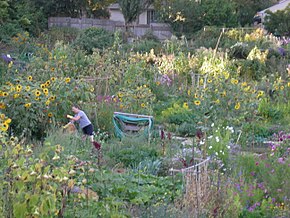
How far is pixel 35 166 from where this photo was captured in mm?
4387

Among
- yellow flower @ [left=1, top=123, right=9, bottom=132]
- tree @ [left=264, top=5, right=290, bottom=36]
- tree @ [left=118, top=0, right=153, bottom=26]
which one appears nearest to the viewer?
yellow flower @ [left=1, top=123, right=9, bottom=132]

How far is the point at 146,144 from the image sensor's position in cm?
821

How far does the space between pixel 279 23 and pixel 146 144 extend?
85.1 feet

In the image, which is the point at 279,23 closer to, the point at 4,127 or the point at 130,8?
the point at 130,8

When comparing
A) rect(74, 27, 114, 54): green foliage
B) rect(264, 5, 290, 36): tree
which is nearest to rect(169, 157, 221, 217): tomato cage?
rect(74, 27, 114, 54): green foliage

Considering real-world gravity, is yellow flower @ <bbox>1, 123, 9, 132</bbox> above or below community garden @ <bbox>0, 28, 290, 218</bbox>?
above

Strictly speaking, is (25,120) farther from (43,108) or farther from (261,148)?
(261,148)

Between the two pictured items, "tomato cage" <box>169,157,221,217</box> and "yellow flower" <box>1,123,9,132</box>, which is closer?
"tomato cage" <box>169,157,221,217</box>

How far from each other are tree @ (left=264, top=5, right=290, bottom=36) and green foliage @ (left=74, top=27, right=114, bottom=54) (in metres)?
11.2

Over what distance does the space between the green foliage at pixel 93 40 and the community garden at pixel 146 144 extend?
671 cm

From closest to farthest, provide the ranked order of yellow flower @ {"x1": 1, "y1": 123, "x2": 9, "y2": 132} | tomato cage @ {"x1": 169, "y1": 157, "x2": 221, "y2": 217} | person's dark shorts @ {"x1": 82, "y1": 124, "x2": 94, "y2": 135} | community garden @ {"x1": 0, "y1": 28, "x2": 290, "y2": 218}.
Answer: community garden @ {"x1": 0, "y1": 28, "x2": 290, "y2": 218}
tomato cage @ {"x1": 169, "y1": 157, "x2": 221, "y2": 217}
yellow flower @ {"x1": 1, "y1": 123, "x2": 9, "y2": 132}
person's dark shorts @ {"x1": 82, "y1": 124, "x2": 94, "y2": 135}

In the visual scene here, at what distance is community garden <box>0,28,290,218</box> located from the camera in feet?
16.1

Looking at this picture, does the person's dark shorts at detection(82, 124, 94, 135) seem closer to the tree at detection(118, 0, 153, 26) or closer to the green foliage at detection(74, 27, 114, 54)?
the green foliage at detection(74, 27, 114, 54)

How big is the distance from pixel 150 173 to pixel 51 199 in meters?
2.94
